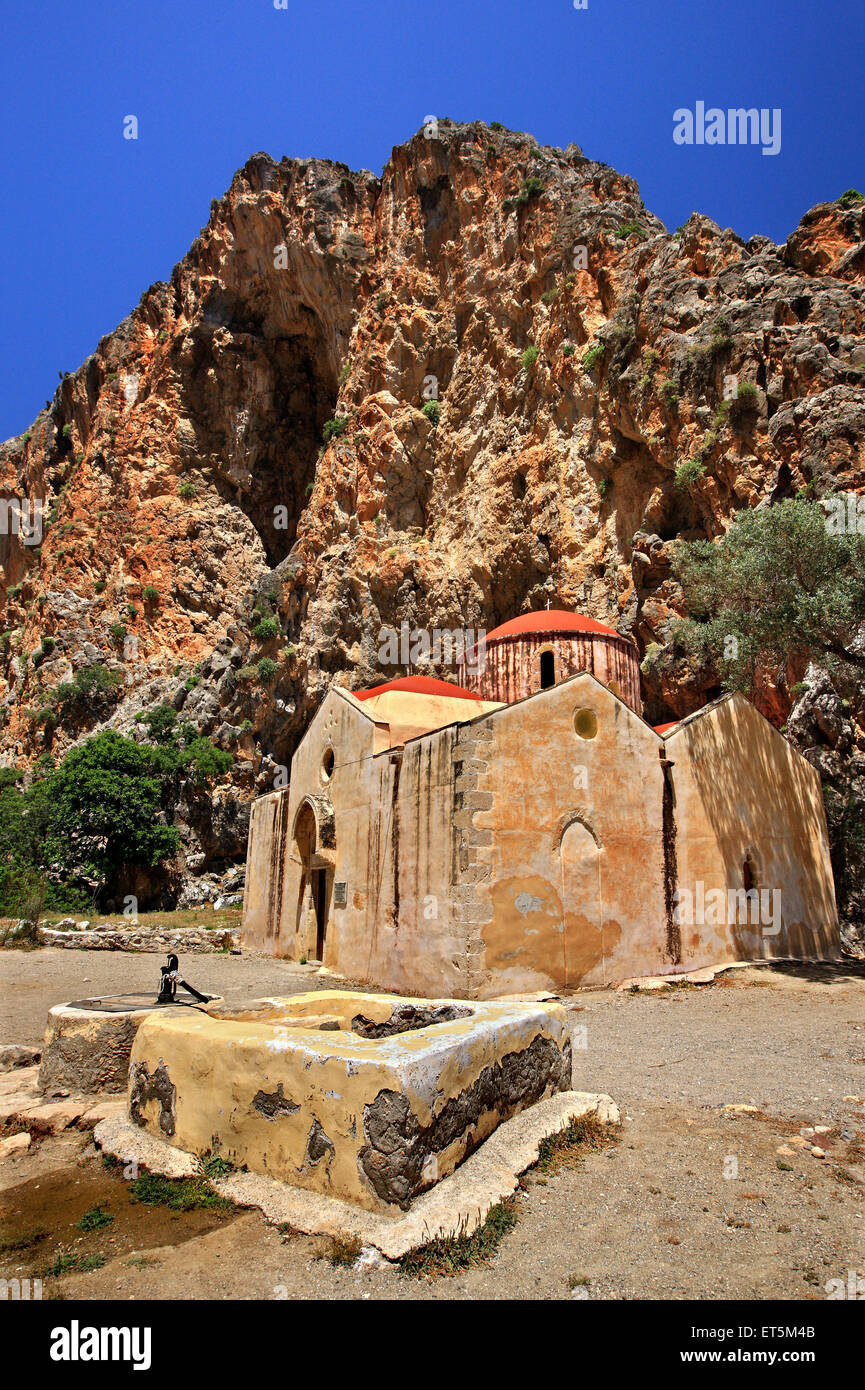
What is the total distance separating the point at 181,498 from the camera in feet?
163

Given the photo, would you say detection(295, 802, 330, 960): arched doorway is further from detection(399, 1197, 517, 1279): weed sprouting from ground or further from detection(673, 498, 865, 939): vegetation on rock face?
detection(399, 1197, 517, 1279): weed sprouting from ground

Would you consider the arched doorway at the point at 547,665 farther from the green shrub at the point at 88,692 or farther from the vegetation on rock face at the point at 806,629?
the green shrub at the point at 88,692

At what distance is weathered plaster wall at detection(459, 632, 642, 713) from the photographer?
65.6 feet

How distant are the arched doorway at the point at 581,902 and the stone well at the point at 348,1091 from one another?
22.1 feet

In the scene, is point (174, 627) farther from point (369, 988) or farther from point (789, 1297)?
point (789, 1297)

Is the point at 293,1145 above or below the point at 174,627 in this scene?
below

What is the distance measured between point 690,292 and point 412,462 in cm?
1541

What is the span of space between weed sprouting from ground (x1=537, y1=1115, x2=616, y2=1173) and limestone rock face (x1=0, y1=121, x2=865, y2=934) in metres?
16.4

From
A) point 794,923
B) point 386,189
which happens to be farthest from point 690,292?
point 386,189

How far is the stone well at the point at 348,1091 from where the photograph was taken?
430 cm

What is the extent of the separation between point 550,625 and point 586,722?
7.01 m

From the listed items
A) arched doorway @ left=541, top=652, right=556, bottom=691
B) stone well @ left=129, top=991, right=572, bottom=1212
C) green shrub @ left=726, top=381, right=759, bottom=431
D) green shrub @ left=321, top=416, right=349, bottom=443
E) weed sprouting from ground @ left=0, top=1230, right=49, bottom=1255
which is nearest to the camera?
weed sprouting from ground @ left=0, top=1230, right=49, bottom=1255

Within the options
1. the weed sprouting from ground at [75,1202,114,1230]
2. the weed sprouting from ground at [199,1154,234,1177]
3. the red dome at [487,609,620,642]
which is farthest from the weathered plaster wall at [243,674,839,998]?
the weed sprouting from ground at [75,1202,114,1230]

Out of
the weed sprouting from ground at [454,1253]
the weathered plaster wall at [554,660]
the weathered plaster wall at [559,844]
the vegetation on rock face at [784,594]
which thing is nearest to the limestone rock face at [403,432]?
the vegetation on rock face at [784,594]
